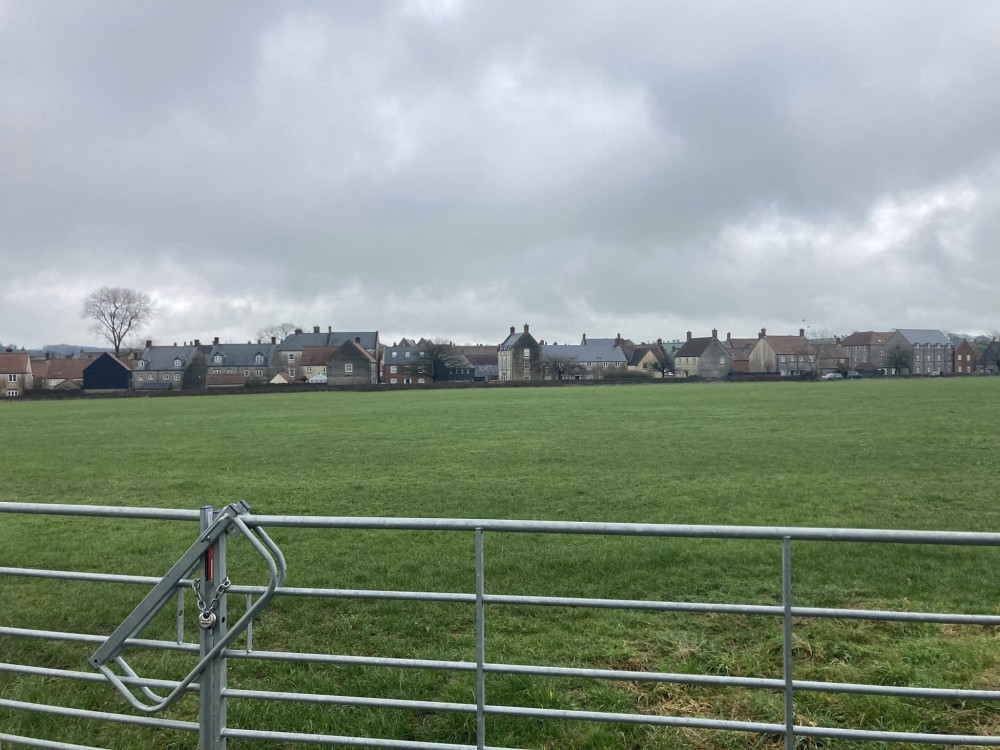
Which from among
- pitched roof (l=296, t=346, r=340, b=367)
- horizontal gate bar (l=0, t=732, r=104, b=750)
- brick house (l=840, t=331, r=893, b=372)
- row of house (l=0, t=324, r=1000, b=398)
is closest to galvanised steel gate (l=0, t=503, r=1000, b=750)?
horizontal gate bar (l=0, t=732, r=104, b=750)

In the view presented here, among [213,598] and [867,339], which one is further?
[867,339]

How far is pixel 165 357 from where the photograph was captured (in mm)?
122500

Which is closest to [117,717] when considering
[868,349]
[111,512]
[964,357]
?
[111,512]

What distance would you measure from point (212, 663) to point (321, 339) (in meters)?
141

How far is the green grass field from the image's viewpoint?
504 cm

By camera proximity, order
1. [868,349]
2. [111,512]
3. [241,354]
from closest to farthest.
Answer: [111,512]
[241,354]
[868,349]

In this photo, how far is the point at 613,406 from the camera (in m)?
45.3

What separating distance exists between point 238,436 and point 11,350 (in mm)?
116385

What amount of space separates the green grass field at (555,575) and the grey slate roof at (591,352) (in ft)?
432

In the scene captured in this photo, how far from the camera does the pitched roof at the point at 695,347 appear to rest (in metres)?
149

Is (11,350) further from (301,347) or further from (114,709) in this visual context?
(114,709)

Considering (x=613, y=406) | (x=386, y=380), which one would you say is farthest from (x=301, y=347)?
(x=613, y=406)

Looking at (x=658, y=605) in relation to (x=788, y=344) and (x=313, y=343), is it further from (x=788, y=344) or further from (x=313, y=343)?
(x=788, y=344)

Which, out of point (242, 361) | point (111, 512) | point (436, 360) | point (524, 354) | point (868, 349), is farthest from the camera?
point (868, 349)
